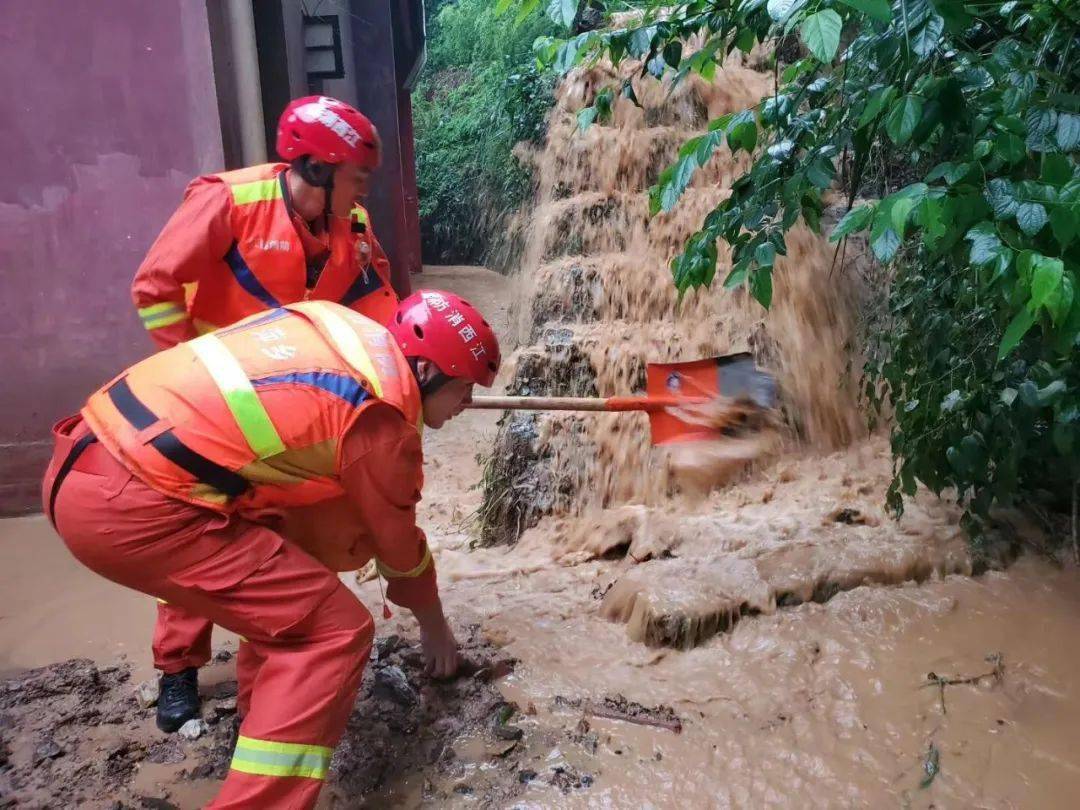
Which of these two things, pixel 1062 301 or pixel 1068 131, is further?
pixel 1068 131

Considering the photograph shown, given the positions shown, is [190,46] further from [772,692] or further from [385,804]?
[772,692]

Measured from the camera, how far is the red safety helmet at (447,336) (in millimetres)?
1880

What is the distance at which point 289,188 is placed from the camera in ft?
8.60

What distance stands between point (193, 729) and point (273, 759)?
31.1 inches

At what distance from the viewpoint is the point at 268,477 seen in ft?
5.90

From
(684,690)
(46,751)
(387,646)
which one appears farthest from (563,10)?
(46,751)

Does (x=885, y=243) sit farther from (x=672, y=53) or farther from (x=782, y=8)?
(x=672, y=53)

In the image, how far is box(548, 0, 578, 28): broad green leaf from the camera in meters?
1.49

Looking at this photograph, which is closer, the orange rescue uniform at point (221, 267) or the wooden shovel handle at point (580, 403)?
the orange rescue uniform at point (221, 267)

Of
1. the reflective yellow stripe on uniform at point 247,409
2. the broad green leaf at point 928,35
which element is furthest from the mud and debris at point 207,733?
the broad green leaf at point 928,35

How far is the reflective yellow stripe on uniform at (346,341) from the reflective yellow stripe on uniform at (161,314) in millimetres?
→ 801

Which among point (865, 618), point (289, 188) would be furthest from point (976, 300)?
point (289, 188)

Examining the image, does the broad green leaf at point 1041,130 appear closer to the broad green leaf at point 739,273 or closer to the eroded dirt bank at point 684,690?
the broad green leaf at point 739,273

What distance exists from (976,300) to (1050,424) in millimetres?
560
